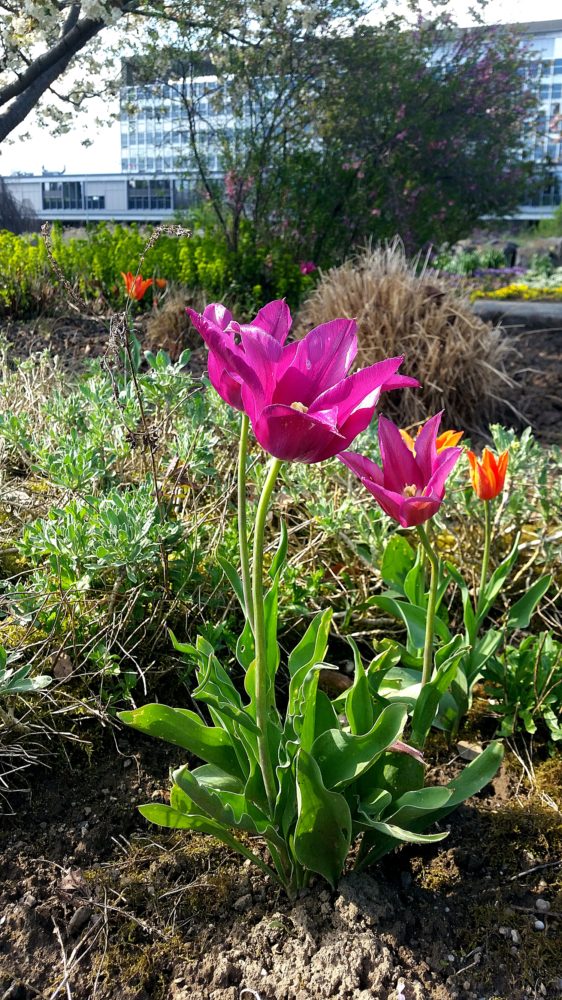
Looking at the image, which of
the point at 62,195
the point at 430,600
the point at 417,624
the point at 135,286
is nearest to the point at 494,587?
the point at 417,624

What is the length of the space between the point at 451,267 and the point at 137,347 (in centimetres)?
1121

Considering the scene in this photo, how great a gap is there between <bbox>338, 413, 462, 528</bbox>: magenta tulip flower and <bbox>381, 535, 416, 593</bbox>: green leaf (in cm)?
71

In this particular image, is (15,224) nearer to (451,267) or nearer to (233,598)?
(451,267)

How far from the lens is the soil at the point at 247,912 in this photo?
1.13 meters

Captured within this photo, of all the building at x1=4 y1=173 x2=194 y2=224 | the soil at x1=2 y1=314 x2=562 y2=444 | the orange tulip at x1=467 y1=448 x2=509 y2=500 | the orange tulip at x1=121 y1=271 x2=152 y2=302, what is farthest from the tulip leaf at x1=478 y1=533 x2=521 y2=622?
the building at x1=4 y1=173 x2=194 y2=224

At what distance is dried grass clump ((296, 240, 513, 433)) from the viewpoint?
154 inches

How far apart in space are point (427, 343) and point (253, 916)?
10.3 feet

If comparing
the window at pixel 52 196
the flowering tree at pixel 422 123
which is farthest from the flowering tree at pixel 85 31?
the window at pixel 52 196

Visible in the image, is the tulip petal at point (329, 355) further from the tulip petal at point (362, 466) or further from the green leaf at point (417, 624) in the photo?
the green leaf at point (417, 624)

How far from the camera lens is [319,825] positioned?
3.64ft

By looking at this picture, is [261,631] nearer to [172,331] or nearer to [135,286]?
[135,286]

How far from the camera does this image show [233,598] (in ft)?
6.42

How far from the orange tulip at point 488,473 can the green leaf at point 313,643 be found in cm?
49

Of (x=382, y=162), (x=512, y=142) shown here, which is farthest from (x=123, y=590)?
(x=512, y=142)
